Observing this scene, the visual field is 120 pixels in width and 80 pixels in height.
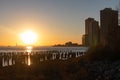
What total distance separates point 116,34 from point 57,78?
28487 millimetres

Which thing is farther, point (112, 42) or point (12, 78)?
point (112, 42)

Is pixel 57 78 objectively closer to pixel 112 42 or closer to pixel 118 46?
pixel 118 46

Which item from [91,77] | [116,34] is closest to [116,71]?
[91,77]

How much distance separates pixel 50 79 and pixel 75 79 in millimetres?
3071

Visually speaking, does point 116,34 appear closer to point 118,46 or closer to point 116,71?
point 118,46

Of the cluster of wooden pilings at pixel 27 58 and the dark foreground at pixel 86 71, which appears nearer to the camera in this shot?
the dark foreground at pixel 86 71

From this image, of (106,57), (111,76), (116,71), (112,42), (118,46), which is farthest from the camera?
(112,42)

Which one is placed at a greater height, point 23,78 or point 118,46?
point 118,46

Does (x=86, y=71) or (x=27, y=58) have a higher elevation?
(x=86, y=71)

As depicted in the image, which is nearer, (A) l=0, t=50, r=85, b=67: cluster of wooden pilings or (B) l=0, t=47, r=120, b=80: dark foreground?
(B) l=0, t=47, r=120, b=80: dark foreground

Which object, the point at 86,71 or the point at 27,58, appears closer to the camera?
the point at 86,71

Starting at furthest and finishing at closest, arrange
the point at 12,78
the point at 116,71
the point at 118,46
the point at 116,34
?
1. the point at 116,34
2. the point at 118,46
3. the point at 12,78
4. the point at 116,71

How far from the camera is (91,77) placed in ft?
107

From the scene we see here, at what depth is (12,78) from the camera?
117 feet
